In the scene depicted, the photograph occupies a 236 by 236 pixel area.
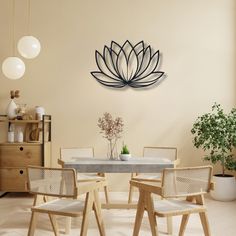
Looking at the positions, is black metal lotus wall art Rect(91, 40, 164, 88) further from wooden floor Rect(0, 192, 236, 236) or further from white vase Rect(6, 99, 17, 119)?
wooden floor Rect(0, 192, 236, 236)

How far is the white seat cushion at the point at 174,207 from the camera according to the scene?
2.80 m

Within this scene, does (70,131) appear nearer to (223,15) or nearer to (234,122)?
(234,122)

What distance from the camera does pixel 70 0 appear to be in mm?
5438

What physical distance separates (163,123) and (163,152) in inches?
35.1

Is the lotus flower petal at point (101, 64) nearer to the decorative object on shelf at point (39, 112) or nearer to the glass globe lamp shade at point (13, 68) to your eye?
the decorative object on shelf at point (39, 112)

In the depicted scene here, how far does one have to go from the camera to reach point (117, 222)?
12.8 ft

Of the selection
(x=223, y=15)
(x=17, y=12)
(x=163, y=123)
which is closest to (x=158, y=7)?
(x=223, y=15)

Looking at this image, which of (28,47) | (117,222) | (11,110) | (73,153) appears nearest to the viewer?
(117,222)

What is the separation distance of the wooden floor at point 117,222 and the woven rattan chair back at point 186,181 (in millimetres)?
827

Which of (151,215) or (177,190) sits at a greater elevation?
(177,190)

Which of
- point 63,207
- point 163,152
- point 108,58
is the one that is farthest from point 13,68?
point 63,207

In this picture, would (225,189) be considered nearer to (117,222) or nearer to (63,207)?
(117,222)

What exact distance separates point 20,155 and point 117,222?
181 centimetres

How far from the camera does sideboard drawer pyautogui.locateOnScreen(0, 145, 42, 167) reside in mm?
4953
